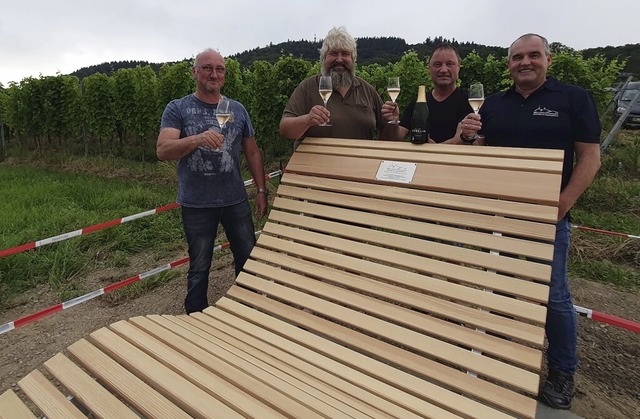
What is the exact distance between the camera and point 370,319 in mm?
2133

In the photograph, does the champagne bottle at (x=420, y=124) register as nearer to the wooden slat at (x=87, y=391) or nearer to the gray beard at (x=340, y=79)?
the gray beard at (x=340, y=79)

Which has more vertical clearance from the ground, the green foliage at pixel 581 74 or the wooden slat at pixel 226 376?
the green foliage at pixel 581 74

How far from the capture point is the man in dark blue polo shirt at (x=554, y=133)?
2275 mm

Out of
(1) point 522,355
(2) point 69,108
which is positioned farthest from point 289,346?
(2) point 69,108

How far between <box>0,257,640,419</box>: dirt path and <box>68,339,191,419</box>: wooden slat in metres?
1.54

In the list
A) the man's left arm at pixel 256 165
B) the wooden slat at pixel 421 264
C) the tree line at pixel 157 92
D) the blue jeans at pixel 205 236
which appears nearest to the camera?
the wooden slat at pixel 421 264

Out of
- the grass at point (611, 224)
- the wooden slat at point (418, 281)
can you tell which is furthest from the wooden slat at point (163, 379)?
the grass at point (611, 224)

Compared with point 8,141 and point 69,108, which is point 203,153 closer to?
point 69,108

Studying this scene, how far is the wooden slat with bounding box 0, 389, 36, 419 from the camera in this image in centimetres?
159

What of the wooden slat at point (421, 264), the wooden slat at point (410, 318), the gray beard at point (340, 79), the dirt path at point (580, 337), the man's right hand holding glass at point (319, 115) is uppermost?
the gray beard at point (340, 79)

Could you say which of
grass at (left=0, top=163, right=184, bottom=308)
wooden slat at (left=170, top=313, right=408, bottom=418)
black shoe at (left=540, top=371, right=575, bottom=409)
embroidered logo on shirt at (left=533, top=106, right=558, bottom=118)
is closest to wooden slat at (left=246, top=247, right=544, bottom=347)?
wooden slat at (left=170, top=313, right=408, bottom=418)

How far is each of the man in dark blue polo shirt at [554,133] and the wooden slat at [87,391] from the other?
87.0 inches

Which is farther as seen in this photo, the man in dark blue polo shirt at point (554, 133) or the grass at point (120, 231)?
the grass at point (120, 231)

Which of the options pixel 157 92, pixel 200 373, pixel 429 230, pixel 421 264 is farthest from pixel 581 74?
pixel 157 92
